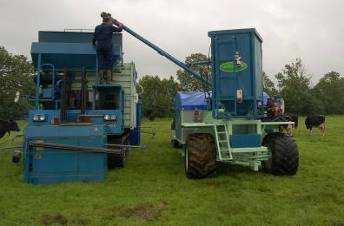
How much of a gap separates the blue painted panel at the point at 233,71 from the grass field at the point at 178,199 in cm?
162

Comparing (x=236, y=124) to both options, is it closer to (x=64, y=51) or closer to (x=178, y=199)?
(x=178, y=199)

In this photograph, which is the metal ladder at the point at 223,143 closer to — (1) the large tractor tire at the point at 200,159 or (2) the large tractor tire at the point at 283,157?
(1) the large tractor tire at the point at 200,159

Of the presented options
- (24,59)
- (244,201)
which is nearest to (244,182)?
(244,201)

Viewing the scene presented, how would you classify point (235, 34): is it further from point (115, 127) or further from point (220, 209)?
point (220, 209)

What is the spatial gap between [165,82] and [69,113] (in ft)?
199

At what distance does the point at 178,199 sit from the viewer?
9289mm

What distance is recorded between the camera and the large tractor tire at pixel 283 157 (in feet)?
38.7

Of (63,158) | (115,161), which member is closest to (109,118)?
(115,161)

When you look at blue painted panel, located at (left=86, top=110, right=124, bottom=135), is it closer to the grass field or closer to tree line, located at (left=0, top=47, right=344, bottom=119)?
the grass field

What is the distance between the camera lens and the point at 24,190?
10.2 metres

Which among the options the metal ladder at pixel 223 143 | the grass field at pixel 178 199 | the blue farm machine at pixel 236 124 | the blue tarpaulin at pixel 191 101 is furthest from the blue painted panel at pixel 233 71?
the blue tarpaulin at pixel 191 101

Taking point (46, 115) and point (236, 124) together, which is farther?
point (46, 115)

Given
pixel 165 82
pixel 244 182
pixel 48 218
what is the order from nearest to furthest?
pixel 48 218 < pixel 244 182 < pixel 165 82

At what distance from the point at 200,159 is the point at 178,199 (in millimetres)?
2176
